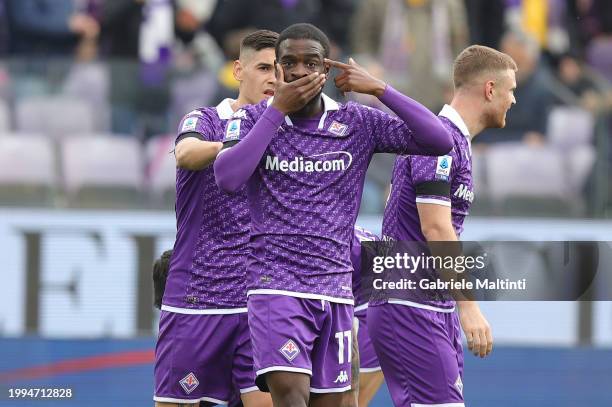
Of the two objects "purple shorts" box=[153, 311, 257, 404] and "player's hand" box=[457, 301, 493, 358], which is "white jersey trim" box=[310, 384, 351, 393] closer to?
"player's hand" box=[457, 301, 493, 358]

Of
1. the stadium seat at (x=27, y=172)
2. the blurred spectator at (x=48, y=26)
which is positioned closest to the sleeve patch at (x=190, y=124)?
the stadium seat at (x=27, y=172)

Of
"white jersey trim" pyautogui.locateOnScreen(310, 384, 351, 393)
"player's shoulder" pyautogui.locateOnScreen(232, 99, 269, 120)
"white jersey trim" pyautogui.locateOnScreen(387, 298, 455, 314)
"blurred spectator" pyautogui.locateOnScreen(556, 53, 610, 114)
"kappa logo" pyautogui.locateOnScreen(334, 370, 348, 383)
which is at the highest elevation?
"blurred spectator" pyautogui.locateOnScreen(556, 53, 610, 114)

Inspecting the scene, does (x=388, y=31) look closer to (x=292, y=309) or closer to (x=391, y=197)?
(x=391, y=197)

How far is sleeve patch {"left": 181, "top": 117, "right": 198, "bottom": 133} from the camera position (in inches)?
243

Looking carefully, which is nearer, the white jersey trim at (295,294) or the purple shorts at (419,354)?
the white jersey trim at (295,294)

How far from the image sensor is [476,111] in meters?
6.55

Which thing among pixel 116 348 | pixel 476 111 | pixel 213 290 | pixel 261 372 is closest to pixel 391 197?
pixel 476 111

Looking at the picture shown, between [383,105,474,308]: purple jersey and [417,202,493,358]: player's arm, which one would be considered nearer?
[417,202,493,358]: player's arm

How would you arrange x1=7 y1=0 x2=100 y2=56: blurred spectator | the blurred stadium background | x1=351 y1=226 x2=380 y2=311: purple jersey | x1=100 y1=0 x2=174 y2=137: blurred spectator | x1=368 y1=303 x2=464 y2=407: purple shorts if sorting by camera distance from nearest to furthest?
x1=368 y1=303 x2=464 y2=407: purple shorts
x1=351 y1=226 x2=380 y2=311: purple jersey
the blurred stadium background
x1=100 y1=0 x2=174 y2=137: blurred spectator
x1=7 y1=0 x2=100 y2=56: blurred spectator

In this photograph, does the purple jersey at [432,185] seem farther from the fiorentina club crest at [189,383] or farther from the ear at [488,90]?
the fiorentina club crest at [189,383]

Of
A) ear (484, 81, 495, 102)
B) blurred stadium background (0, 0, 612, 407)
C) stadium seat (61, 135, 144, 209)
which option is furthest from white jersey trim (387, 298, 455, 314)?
stadium seat (61, 135, 144, 209)

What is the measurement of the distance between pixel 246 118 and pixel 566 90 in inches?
243

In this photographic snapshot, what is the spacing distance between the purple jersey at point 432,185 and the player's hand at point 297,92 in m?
1.18

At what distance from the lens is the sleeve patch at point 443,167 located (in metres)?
6.20
